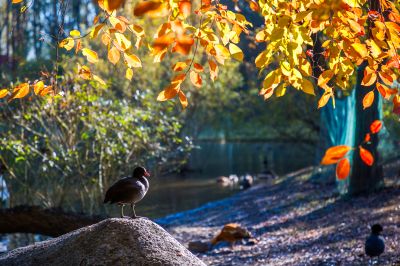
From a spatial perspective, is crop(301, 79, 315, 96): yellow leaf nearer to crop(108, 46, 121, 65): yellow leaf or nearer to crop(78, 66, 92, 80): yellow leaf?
crop(108, 46, 121, 65): yellow leaf

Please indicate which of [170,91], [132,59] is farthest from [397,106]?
[132,59]

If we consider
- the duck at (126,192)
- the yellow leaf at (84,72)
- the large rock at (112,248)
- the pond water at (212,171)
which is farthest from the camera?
the pond water at (212,171)

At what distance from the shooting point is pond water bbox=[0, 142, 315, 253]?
1786 cm

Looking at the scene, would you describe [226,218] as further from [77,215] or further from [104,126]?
[77,215]

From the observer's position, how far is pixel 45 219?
9.58 meters

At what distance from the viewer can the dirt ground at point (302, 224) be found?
31.4ft

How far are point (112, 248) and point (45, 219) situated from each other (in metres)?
5.12

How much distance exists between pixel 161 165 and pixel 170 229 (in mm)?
1931

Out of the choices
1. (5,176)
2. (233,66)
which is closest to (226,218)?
(5,176)

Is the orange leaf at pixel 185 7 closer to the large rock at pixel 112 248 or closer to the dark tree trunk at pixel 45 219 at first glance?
the large rock at pixel 112 248

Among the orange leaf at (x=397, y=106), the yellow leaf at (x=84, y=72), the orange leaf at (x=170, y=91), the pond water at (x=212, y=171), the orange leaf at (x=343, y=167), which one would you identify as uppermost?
the yellow leaf at (x=84, y=72)

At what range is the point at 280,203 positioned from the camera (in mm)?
16578

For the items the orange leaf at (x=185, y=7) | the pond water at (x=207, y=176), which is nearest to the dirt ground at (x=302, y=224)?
the pond water at (x=207, y=176)

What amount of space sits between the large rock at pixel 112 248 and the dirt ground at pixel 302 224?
441 cm
